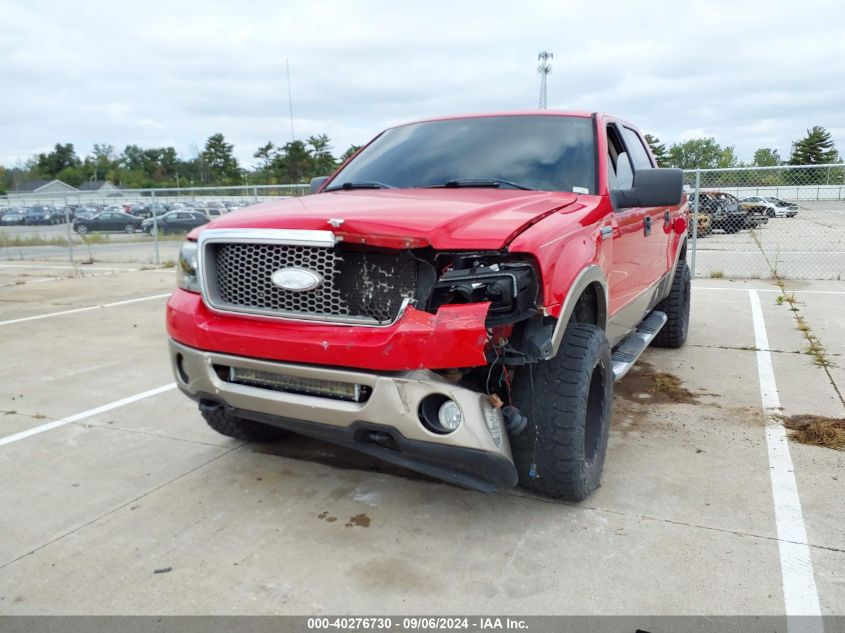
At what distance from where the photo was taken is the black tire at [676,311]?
596 cm

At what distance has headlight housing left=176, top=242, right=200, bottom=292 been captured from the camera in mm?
3119

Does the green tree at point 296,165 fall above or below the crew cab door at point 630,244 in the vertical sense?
above

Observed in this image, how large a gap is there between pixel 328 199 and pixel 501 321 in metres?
1.29

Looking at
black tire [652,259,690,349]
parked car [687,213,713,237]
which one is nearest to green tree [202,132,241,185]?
parked car [687,213,713,237]

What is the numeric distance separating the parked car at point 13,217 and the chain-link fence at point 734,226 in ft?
0.67

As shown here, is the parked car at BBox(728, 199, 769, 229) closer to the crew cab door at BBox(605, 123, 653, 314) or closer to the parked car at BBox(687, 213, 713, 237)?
the parked car at BBox(687, 213, 713, 237)

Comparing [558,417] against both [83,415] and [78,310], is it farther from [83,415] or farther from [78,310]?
[78,310]

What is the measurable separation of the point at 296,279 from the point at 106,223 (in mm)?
26531

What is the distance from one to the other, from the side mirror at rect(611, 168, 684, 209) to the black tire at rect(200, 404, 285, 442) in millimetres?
2310

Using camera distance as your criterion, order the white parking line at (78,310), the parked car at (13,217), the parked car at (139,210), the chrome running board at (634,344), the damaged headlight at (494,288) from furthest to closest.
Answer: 1. the parked car at (139,210)
2. the parked car at (13,217)
3. the white parking line at (78,310)
4. the chrome running board at (634,344)
5. the damaged headlight at (494,288)

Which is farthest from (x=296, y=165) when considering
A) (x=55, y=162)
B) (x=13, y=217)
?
(x=55, y=162)

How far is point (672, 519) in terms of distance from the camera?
2957 millimetres

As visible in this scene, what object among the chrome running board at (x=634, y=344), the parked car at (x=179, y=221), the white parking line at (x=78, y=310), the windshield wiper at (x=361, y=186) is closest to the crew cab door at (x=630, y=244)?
the chrome running board at (x=634, y=344)

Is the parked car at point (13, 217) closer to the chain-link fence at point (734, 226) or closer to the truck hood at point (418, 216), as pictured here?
the chain-link fence at point (734, 226)
